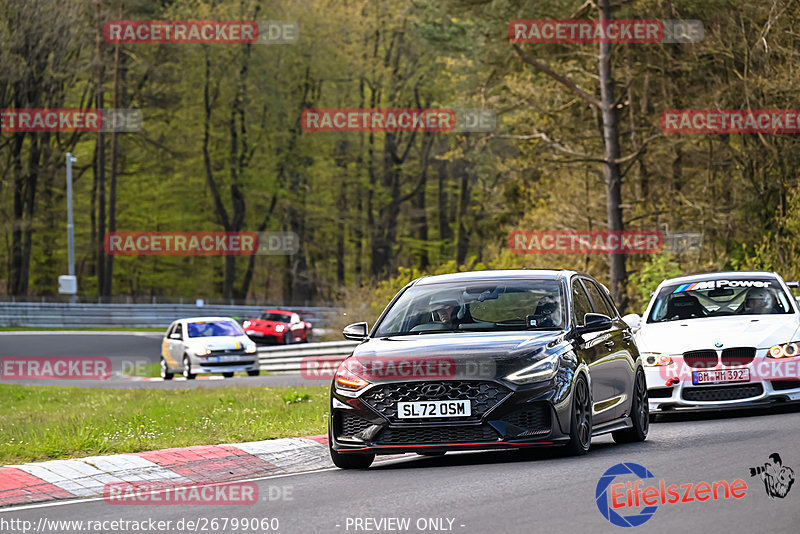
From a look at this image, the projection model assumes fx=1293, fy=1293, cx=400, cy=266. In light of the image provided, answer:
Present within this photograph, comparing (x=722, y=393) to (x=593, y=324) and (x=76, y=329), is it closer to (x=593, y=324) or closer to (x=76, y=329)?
(x=593, y=324)

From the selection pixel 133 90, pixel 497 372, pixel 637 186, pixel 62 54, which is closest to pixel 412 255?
pixel 133 90

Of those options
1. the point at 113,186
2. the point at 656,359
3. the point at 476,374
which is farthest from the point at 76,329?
the point at 476,374

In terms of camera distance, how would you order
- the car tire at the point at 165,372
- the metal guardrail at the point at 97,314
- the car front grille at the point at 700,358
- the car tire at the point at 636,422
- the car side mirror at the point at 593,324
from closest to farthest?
the car side mirror at the point at 593,324, the car tire at the point at 636,422, the car front grille at the point at 700,358, the car tire at the point at 165,372, the metal guardrail at the point at 97,314

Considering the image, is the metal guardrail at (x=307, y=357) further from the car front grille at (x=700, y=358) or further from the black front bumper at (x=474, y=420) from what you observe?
the black front bumper at (x=474, y=420)

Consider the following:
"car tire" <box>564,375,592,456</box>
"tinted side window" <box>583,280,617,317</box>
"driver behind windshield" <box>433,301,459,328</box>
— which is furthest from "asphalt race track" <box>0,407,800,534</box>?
"tinted side window" <box>583,280,617,317</box>

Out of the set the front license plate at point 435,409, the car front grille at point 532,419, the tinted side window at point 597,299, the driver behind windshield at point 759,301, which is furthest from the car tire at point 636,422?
the driver behind windshield at point 759,301

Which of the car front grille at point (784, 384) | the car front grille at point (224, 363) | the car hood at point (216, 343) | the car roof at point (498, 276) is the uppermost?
the car roof at point (498, 276)

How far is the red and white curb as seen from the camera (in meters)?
9.93

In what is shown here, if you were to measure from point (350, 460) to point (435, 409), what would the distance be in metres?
1.07

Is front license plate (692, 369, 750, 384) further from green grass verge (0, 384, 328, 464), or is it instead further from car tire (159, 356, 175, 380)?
car tire (159, 356, 175, 380)

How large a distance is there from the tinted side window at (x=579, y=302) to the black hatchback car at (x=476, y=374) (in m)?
0.03

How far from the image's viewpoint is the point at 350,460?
1077 cm

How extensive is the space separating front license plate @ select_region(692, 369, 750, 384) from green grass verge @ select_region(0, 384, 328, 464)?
13.5 ft

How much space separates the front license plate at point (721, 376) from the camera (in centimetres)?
1408
